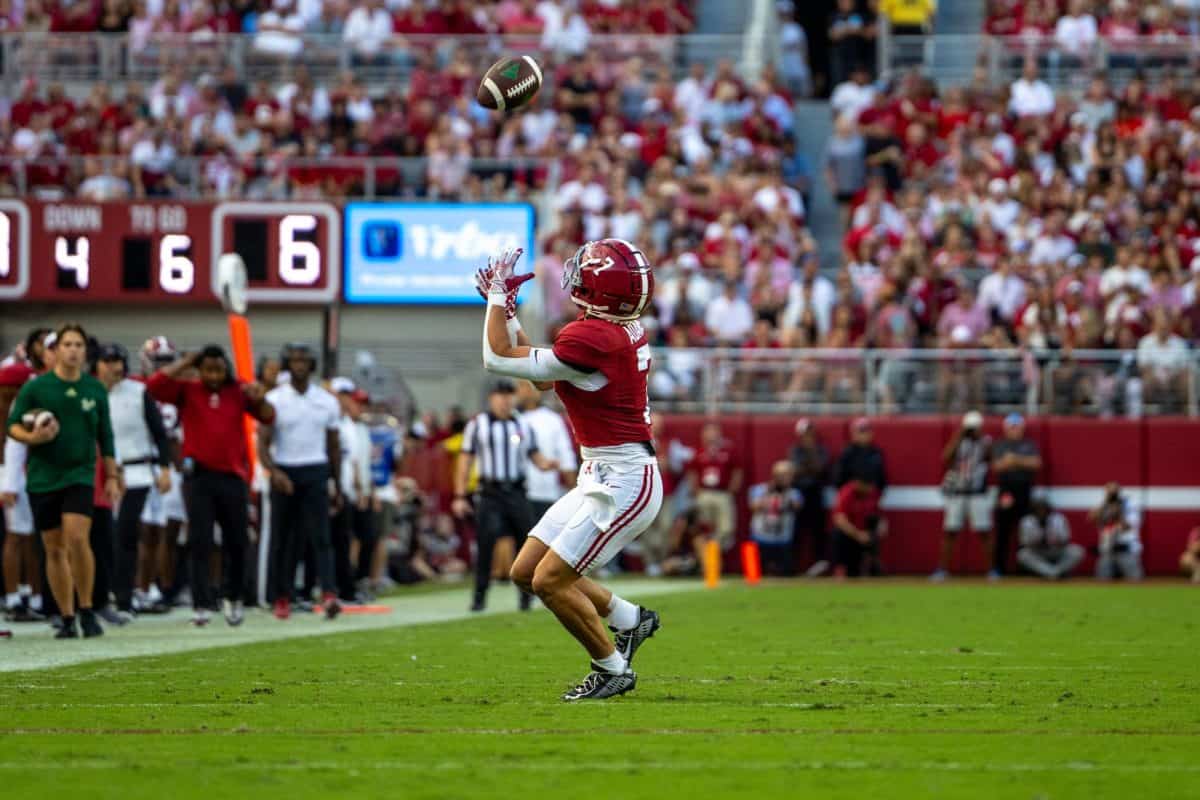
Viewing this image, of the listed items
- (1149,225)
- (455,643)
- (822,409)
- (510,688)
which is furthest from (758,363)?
(510,688)

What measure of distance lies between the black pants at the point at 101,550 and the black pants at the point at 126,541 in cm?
50

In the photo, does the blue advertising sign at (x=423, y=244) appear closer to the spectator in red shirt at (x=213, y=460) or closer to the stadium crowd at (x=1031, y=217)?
the stadium crowd at (x=1031, y=217)

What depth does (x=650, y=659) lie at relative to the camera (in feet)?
36.0

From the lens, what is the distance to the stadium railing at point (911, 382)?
2272 centimetres

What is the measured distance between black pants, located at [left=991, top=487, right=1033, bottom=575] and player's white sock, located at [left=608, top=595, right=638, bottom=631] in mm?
14343

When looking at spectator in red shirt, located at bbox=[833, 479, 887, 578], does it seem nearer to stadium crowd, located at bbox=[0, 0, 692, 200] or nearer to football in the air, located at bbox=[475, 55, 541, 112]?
stadium crowd, located at bbox=[0, 0, 692, 200]

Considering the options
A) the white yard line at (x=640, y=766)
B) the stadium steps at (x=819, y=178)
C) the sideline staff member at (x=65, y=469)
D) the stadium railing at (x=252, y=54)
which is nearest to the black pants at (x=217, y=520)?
the sideline staff member at (x=65, y=469)

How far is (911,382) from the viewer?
2322 cm

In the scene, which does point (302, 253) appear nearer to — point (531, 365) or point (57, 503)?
point (57, 503)

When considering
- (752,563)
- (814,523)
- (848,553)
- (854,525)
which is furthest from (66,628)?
(814,523)

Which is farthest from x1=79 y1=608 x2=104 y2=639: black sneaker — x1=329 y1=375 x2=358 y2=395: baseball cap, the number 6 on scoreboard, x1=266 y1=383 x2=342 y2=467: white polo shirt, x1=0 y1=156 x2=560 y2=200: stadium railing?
x1=0 y1=156 x2=560 y2=200: stadium railing

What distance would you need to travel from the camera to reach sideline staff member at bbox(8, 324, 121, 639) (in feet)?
40.9

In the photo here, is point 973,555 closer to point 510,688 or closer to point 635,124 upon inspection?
point 635,124

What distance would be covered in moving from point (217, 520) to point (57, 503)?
1860 mm
